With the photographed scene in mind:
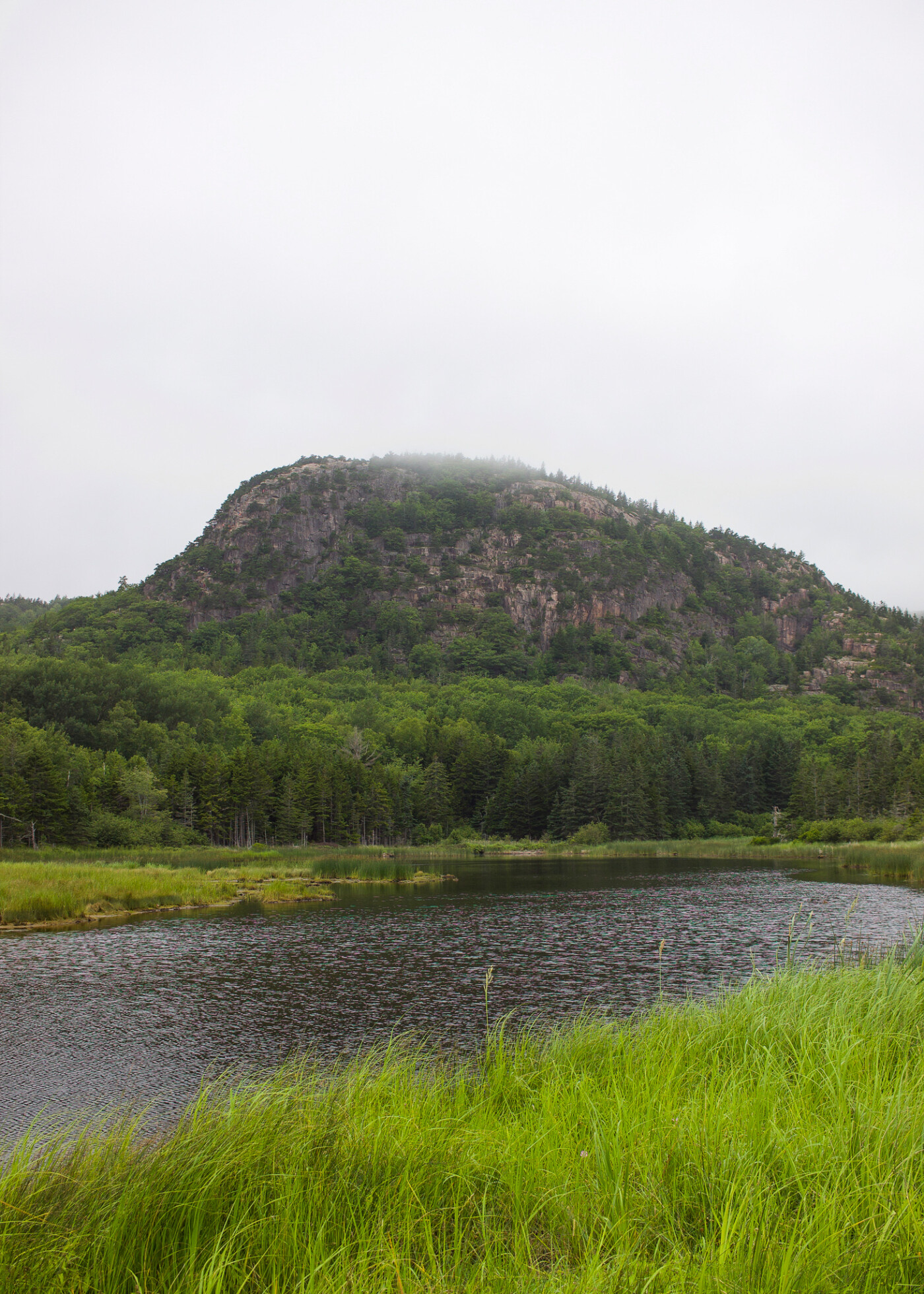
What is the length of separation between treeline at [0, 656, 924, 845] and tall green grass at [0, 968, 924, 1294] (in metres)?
80.2

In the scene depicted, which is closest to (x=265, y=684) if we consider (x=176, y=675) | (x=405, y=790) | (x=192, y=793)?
(x=176, y=675)

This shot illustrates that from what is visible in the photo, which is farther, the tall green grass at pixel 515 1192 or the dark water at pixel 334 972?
the dark water at pixel 334 972

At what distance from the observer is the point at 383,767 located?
433 feet

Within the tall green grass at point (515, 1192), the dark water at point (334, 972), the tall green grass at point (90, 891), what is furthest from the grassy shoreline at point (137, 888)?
the tall green grass at point (515, 1192)

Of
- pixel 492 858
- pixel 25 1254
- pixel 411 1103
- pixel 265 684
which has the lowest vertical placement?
pixel 492 858

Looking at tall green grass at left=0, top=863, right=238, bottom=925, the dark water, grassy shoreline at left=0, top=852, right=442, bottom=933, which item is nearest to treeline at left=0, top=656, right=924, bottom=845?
grassy shoreline at left=0, top=852, right=442, bottom=933

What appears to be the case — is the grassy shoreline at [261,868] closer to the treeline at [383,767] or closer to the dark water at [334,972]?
the dark water at [334,972]

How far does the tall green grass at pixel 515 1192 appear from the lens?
5.23 m

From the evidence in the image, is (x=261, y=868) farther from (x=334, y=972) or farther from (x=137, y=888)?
(x=334, y=972)

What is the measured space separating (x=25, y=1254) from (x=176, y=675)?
18277 centimetres

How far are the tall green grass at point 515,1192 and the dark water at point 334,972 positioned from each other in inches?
350

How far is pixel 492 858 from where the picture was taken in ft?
340

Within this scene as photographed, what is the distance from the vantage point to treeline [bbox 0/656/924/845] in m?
92.8

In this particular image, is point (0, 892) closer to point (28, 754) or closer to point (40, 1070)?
point (40, 1070)
